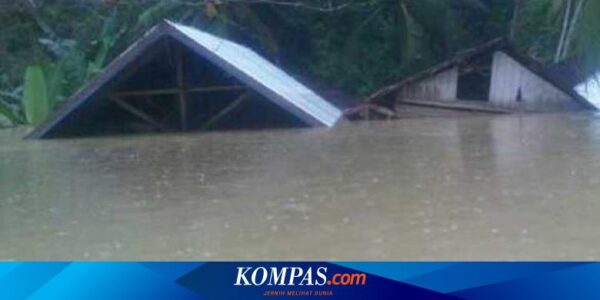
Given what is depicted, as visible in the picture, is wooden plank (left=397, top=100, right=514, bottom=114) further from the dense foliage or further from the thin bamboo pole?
the thin bamboo pole

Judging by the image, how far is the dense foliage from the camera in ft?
60.6

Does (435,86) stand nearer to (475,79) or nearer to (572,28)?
(475,79)

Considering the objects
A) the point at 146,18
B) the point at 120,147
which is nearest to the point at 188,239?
the point at 120,147

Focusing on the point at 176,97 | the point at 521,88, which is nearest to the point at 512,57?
the point at 521,88

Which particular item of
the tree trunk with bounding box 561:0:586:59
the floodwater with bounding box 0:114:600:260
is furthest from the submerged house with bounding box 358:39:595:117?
the floodwater with bounding box 0:114:600:260

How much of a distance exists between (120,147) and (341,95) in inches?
411

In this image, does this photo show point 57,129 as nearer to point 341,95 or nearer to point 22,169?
point 22,169

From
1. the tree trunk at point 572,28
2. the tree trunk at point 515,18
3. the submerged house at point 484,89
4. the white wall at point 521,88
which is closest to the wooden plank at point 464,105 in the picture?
the submerged house at point 484,89

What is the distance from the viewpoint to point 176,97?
532 inches

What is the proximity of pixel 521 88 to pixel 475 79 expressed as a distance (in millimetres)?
991

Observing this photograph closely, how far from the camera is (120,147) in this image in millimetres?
10805

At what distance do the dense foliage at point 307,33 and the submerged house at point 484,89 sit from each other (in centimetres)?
97

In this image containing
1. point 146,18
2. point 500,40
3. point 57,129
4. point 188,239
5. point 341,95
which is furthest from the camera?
point 341,95

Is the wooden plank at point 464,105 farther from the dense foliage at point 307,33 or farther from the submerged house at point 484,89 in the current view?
the dense foliage at point 307,33
